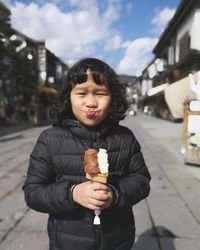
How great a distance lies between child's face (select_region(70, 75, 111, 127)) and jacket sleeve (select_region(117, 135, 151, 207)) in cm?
28

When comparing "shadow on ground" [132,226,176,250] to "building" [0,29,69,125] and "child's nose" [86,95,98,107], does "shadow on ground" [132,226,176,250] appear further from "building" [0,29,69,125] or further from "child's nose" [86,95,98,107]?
"building" [0,29,69,125]

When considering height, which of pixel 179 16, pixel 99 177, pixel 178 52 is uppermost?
pixel 179 16

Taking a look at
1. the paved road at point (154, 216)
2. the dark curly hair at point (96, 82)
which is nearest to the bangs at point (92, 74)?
the dark curly hair at point (96, 82)

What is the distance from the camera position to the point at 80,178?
63.9 inches

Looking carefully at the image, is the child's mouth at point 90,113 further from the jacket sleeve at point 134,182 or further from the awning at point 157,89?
the awning at point 157,89

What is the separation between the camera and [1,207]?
14.0 feet

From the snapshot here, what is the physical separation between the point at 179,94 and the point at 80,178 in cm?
650

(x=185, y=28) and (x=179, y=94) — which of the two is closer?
(x=179, y=94)

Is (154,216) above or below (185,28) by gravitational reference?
below

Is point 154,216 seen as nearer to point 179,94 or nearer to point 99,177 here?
point 99,177

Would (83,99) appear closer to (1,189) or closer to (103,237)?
(103,237)

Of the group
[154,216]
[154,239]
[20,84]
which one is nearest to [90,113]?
[154,239]

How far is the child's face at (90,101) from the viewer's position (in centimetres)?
156

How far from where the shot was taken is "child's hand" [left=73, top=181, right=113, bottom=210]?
4.38 feet
